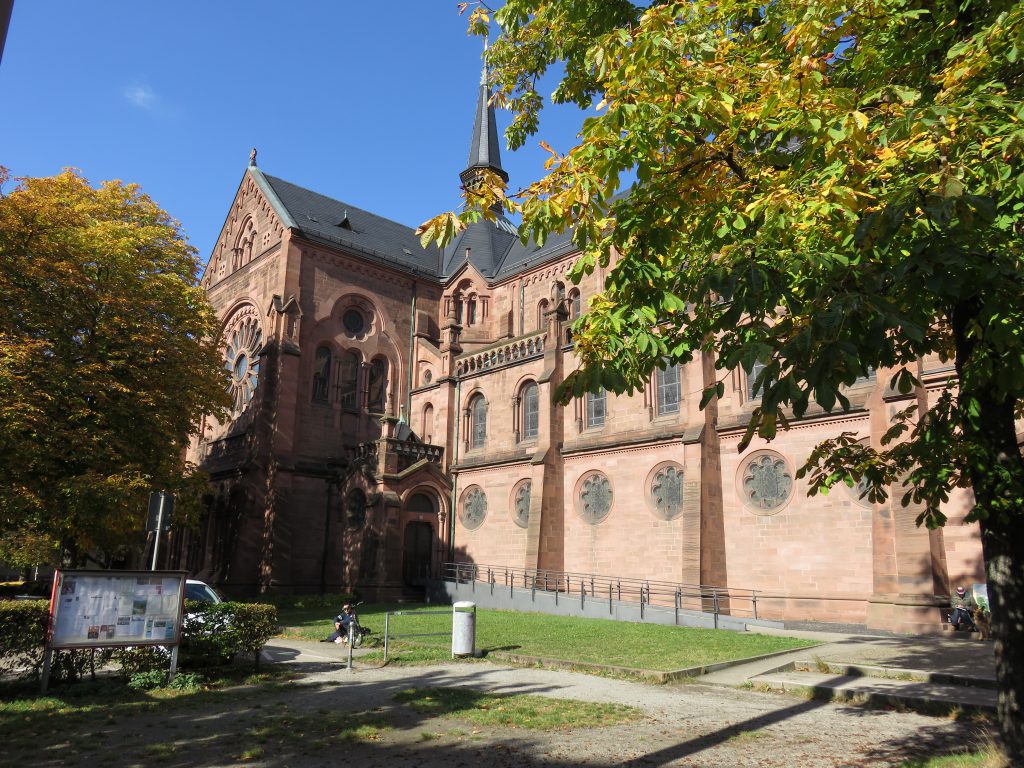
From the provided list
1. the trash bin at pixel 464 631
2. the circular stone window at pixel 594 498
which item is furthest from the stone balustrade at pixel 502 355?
the trash bin at pixel 464 631

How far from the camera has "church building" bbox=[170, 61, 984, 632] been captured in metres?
18.8

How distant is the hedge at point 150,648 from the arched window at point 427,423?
865 inches

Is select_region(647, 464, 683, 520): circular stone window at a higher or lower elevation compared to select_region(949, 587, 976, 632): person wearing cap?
higher

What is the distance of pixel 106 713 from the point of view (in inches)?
314

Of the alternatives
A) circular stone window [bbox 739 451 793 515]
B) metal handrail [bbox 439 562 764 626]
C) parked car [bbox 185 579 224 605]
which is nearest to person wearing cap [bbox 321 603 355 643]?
parked car [bbox 185 579 224 605]

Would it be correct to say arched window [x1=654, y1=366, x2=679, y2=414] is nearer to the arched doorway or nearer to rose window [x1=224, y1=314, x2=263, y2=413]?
the arched doorway

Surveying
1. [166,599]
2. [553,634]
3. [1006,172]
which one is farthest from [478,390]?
[1006,172]

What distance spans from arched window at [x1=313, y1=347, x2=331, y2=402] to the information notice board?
2307 cm

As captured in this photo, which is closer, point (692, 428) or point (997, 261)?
point (997, 261)

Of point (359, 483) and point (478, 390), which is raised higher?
point (478, 390)

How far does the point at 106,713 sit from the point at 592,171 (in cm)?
794

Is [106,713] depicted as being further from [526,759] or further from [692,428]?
[692,428]

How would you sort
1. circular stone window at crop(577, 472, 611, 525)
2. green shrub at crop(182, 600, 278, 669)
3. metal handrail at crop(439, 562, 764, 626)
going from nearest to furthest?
green shrub at crop(182, 600, 278, 669) → metal handrail at crop(439, 562, 764, 626) → circular stone window at crop(577, 472, 611, 525)

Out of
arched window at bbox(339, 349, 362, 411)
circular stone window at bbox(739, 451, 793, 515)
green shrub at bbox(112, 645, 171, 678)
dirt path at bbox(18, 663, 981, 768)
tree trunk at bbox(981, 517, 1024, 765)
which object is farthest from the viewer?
arched window at bbox(339, 349, 362, 411)
